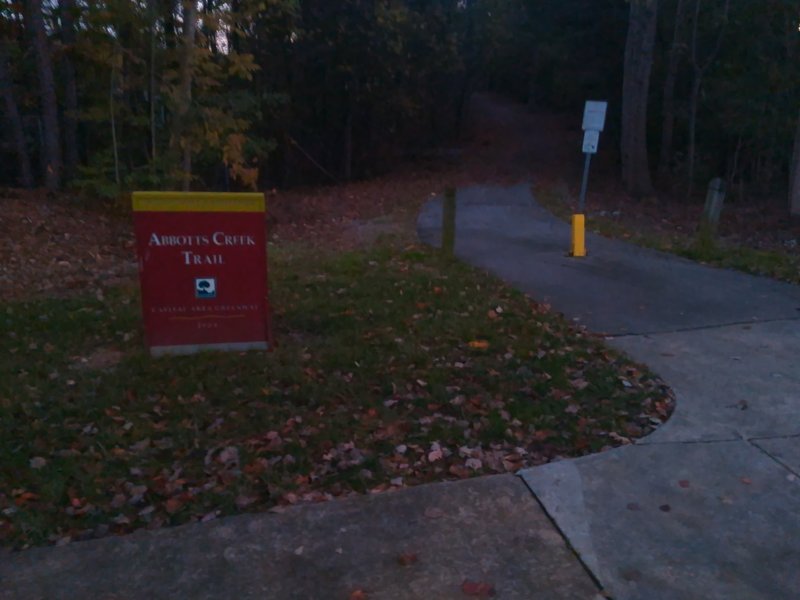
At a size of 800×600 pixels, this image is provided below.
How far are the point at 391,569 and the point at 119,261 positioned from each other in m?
9.98

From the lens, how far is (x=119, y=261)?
13.1m

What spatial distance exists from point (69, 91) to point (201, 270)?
1489 cm

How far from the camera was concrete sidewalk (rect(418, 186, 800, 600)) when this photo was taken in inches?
165

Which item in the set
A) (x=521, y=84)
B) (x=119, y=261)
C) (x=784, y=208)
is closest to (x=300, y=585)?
(x=119, y=261)

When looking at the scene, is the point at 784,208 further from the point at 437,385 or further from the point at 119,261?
the point at 437,385

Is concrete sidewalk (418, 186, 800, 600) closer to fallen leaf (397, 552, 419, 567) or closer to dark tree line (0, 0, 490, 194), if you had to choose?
fallen leaf (397, 552, 419, 567)

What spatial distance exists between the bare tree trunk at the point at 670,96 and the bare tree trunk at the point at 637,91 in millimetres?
1003

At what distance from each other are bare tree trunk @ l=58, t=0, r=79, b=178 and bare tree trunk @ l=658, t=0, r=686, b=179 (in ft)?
55.7

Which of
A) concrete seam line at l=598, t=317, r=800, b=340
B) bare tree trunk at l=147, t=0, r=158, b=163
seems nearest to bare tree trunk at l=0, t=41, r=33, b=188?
bare tree trunk at l=147, t=0, r=158, b=163

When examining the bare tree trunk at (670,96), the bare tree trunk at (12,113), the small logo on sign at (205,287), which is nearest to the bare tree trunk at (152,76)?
the bare tree trunk at (12,113)

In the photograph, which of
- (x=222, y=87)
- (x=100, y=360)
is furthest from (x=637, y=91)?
(x=100, y=360)

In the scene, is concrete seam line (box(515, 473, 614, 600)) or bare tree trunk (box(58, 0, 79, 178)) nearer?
concrete seam line (box(515, 473, 614, 600))

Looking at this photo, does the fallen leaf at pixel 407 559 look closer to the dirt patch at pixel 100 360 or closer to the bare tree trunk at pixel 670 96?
the dirt patch at pixel 100 360

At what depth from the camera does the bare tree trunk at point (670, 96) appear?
90.7ft
